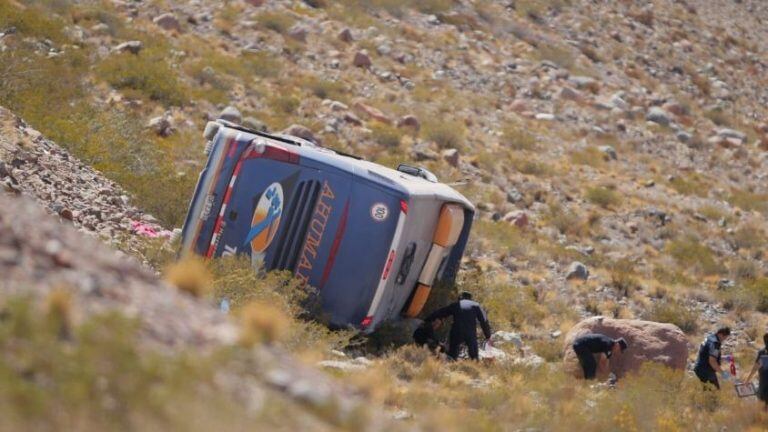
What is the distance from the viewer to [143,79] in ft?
72.3

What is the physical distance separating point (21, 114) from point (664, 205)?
49.5 feet

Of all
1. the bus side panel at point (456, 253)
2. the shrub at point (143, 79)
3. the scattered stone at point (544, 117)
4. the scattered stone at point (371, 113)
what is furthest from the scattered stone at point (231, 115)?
the scattered stone at point (544, 117)

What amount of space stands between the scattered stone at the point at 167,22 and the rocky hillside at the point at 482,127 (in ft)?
0.31

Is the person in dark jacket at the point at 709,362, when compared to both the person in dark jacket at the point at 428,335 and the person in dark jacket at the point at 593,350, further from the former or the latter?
the person in dark jacket at the point at 428,335

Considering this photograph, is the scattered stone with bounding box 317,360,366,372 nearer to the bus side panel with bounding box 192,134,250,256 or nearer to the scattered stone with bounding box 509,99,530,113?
the bus side panel with bounding box 192,134,250,256

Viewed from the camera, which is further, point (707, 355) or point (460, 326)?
point (707, 355)

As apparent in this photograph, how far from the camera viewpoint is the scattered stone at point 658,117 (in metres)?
32.5

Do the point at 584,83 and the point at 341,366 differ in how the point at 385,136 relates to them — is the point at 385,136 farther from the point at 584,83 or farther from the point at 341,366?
the point at 341,366

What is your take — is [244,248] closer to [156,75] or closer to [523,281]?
[523,281]

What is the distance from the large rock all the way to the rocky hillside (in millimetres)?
1188

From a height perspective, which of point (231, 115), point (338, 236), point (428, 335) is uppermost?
point (338, 236)

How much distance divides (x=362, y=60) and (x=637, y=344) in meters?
17.3

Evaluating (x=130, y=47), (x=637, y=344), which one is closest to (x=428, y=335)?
(x=637, y=344)

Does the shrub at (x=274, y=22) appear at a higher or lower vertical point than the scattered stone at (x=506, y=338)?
higher
